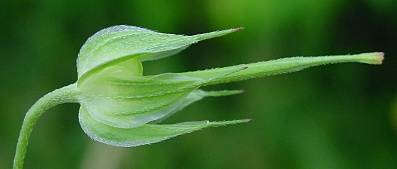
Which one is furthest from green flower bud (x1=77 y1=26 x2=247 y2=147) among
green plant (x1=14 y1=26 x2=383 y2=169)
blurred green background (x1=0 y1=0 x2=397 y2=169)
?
blurred green background (x1=0 y1=0 x2=397 y2=169)

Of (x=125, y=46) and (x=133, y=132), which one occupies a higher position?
(x=125, y=46)

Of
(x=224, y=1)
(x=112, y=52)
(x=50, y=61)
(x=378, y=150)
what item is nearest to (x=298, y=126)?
(x=378, y=150)

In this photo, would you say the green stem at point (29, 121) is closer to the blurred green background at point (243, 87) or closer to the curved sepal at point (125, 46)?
the curved sepal at point (125, 46)

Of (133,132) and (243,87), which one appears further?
(243,87)

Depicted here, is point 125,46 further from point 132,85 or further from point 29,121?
point 29,121

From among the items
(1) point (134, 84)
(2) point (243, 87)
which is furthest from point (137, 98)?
(2) point (243, 87)

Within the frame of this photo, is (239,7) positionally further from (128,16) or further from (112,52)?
(112,52)

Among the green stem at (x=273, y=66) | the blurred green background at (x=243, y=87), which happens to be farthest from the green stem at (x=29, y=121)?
the blurred green background at (x=243, y=87)
